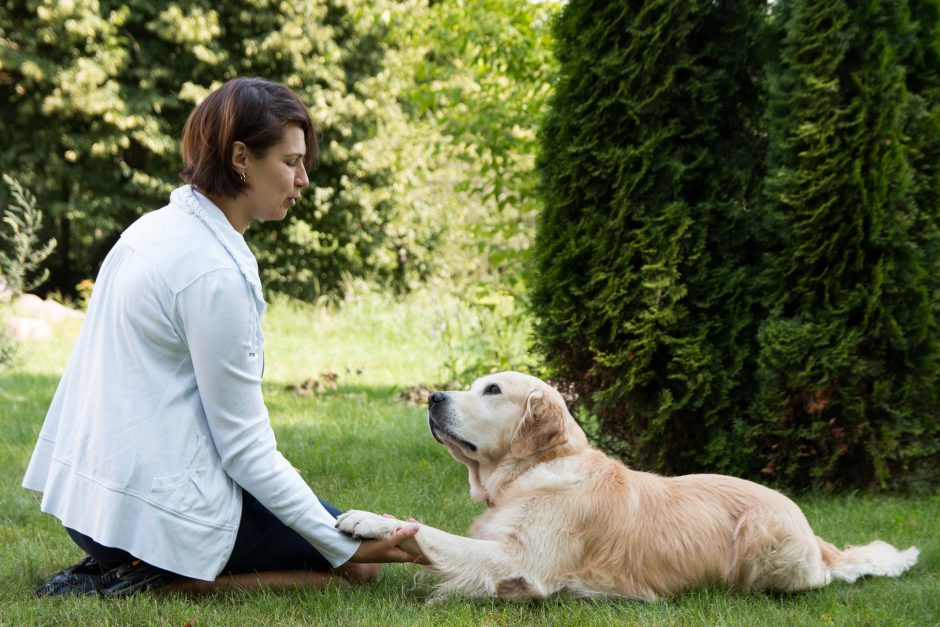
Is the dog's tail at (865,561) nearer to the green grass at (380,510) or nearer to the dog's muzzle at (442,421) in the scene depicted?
the green grass at (380,510)

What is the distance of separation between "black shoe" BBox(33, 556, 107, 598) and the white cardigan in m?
0.27

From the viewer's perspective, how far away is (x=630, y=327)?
17.3 feet

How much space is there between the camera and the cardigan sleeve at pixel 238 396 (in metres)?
3.06

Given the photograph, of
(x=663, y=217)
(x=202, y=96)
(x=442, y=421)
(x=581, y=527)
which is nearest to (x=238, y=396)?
(x=442, y=421)

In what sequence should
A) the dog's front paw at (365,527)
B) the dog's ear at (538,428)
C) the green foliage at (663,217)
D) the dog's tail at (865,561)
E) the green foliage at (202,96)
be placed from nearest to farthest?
the dog's front paw at (365,527) < the dog's ear at (538,428) < the dog's tail at (865,561) < the green foliage at (663,217) < the green foliage at (202,96)

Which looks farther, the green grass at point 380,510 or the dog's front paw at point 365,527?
the dog's front paw at point 365,527

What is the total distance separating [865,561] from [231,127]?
10.4ft

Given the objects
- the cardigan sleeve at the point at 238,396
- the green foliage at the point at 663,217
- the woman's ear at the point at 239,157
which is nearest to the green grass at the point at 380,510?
the cardigan sleeve at the point at 238,396

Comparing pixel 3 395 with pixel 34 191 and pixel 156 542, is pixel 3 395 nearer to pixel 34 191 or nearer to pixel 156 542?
pixel 156 542

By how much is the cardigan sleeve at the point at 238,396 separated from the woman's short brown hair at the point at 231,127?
1.37 feet

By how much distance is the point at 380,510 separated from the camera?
15.9 feet

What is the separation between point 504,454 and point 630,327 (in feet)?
5.92

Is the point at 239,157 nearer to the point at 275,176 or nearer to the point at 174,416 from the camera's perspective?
the point at 275,176

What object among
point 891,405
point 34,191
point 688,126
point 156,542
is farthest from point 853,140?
point 34,191
